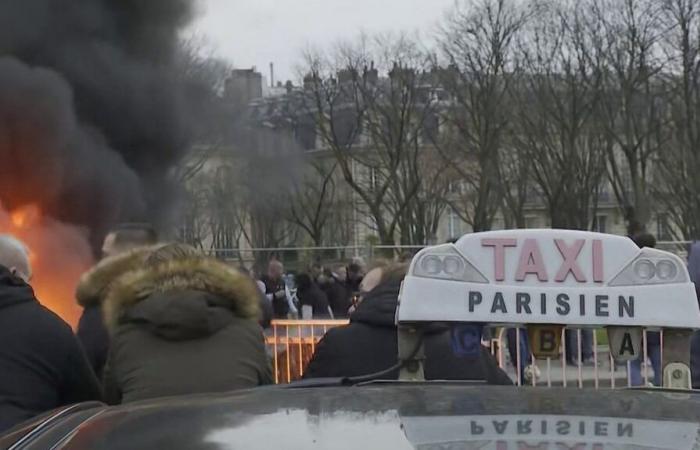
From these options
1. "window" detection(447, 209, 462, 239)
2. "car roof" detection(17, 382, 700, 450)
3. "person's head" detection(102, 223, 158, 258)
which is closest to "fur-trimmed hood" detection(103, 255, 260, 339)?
"car roof" detection(17, 382, 700, 450)

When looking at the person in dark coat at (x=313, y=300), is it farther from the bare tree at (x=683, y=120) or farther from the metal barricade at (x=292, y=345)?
the bare tree at (x=683, y=120)

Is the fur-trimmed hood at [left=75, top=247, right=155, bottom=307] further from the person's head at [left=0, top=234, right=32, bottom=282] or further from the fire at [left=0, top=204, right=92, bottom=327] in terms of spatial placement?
the fire at [left=0, top=204, right=92, bottom=327]

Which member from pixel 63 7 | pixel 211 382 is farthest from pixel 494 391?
pixel 63 7

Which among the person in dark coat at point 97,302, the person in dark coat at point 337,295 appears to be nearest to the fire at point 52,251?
the person in dark coat at point 337,295

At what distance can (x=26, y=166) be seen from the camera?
68.2 feet

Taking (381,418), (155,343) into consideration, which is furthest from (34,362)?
(381,418)

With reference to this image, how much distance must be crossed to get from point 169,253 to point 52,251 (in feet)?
52.9

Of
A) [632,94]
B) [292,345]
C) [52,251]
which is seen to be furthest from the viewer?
[632,94]

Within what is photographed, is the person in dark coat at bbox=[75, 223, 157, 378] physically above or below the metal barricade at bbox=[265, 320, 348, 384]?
above

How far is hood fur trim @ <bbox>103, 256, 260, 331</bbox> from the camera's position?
3.96 meters

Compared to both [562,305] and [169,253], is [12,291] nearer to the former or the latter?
[169,253]

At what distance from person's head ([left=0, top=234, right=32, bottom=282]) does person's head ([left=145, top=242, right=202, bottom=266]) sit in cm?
52

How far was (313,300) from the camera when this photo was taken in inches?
736

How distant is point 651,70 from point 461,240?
3214 centimetres
